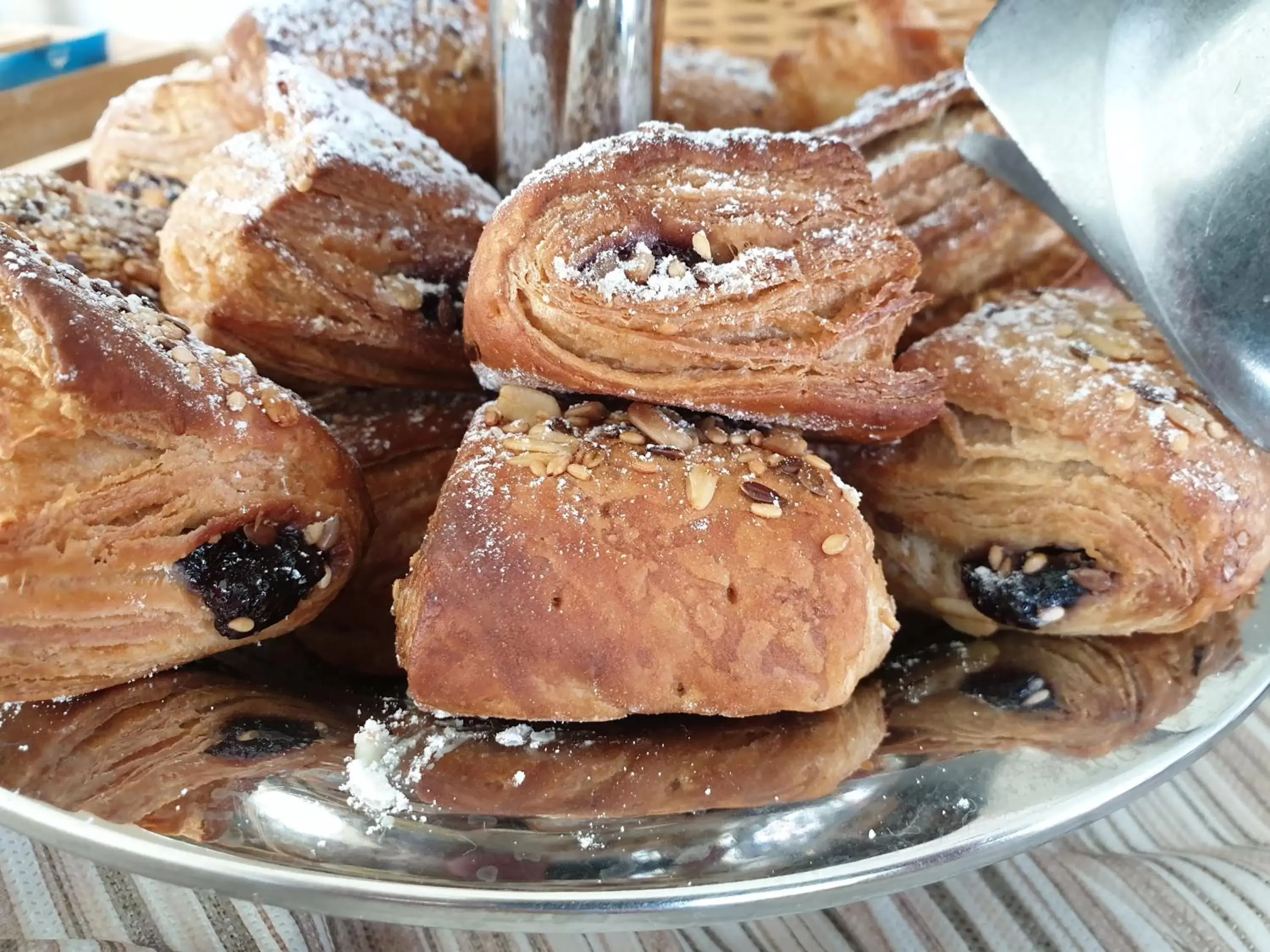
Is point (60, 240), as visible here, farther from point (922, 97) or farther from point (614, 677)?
point (922, 97)

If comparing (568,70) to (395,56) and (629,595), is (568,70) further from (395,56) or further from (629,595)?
(629,595)

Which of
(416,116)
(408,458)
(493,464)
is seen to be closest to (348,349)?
(408,458)

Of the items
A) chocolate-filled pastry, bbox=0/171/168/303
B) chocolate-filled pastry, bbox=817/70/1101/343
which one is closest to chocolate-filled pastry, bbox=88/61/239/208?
chocolate-filled pastry, bbox=0/171/168/303

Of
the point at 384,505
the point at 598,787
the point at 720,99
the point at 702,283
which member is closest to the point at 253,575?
the point at 384,505

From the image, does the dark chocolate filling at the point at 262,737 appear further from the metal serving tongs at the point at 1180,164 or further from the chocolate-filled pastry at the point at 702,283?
the metal serving tongs at the point at 1180,164

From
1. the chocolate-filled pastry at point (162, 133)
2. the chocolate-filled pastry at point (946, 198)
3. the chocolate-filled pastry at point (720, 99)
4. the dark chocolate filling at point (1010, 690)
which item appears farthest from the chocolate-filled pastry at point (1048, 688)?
the chocolate-filled pastry at point (162, 133)
